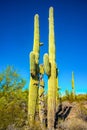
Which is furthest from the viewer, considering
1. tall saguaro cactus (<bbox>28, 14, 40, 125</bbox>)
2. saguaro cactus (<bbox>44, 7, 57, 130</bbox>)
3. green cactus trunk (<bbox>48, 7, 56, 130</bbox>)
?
green cactus trunk (<bbox>48, 7, 56, 130</bbox>)

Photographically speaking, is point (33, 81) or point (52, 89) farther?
point (33, 81)

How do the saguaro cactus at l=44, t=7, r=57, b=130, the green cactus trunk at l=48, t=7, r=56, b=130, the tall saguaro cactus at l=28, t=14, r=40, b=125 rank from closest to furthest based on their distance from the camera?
the tall saguaro cactus at l=28, t=14, r=40, b=125
the saguaro cactus at l=44, t=7, r=57, b=130
the green cactus trunk at l=48, t=7, r=56, b=130

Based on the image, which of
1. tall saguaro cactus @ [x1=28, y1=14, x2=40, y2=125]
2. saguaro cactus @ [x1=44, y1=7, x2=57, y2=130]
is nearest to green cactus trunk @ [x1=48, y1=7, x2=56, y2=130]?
saguaro cactus @ [x1=44, y1=7, x2=57, y2=130]

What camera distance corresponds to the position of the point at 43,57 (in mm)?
17547

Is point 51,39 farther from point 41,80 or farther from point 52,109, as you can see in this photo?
point 52,109

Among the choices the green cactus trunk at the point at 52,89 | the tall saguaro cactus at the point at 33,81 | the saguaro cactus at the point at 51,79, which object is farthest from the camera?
the green cactus trunk at the point at 52,89

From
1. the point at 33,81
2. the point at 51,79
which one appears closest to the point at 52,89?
the point at 51,79

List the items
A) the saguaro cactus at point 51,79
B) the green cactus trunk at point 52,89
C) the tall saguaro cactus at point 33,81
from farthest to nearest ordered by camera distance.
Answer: the green cactus trunk at point 52,89 < the saguaro cactus at point 51,79 < the tall saguaro cactus at point 33,81

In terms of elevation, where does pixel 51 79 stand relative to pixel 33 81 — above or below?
above

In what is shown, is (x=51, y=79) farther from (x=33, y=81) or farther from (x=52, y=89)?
A: (x=33, y=81)

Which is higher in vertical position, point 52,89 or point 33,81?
point 33,81

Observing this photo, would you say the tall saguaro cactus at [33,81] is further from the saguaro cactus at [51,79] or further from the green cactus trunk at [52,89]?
the green cactus trunk at [52,89]

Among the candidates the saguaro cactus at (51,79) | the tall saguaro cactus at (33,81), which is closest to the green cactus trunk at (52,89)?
the saguaro cactus at (51,79)

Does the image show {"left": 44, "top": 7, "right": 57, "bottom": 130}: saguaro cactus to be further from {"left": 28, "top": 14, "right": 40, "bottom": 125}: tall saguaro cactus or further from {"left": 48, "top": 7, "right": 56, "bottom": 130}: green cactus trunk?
{"left": 28, "top": 14, "right": 40, "bottom": 125}: tall saguaro cactus
